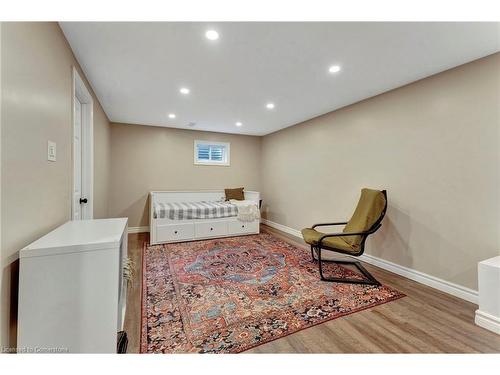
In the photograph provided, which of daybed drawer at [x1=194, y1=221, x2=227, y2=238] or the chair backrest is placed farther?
daybed drawer at [x1=194, y1=221, x2=227, y2=238]

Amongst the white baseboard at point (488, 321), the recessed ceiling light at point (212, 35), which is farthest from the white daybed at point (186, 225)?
the white baseboard at point (488, 321)

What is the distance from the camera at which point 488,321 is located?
1.65 metres

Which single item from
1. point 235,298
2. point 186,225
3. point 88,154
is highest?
point 88,154

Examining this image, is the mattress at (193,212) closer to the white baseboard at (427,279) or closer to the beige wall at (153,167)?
the beige wall at (153,167)

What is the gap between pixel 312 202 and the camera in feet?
13.2

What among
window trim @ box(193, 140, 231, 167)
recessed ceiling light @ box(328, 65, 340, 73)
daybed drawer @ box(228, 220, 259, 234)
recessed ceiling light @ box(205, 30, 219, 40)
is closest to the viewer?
recessed ceiling light @ box(205, 30, 219, 40)

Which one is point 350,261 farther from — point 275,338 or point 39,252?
point 39,252

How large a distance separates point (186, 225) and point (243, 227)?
3.82 ft

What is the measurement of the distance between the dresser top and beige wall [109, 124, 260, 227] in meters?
3.30

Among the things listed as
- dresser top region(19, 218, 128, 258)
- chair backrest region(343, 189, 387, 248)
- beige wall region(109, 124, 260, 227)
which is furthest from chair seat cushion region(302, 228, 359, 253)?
beige wall region(109, 124, 260, 227)

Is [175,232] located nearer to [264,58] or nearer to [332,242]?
[332,242]

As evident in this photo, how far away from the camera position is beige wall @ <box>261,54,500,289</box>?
1978mm

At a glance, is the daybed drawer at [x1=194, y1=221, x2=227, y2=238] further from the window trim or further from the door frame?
the door frame

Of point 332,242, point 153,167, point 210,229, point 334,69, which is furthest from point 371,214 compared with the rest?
point 153,167
